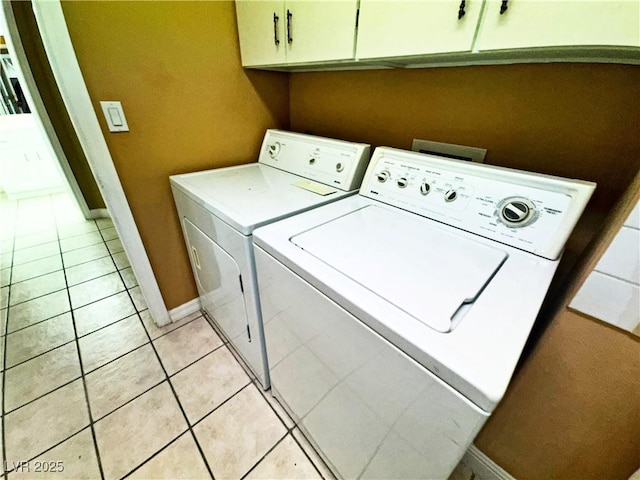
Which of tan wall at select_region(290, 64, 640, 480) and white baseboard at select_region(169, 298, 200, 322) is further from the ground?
tan wall at select_region(290, 64, 640, 480)

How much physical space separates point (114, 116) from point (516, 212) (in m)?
1.57

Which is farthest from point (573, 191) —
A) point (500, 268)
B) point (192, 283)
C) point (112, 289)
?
point (112, 289)

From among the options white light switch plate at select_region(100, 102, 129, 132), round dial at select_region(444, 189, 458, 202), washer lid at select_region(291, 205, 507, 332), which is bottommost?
washer lid at select_region(291, 205, 507, 332)

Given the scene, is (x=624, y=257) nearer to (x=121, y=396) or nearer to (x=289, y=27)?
(x=289, y=27)

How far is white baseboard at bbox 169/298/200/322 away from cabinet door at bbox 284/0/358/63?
1.53 meters

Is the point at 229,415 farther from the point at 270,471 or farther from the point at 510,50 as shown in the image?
the point at 510,50

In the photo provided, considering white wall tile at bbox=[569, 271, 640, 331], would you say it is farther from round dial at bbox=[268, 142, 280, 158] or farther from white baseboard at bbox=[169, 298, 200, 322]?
white baseboard at bbox=[169, 298, 200, 322]

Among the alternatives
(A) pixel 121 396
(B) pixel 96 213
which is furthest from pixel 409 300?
(B) pixel 96 213

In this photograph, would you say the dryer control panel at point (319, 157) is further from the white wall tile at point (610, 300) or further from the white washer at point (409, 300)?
the white wall tile at point (610, 300)

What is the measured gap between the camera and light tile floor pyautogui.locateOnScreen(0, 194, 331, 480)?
109cm

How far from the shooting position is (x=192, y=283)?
1.73 metres

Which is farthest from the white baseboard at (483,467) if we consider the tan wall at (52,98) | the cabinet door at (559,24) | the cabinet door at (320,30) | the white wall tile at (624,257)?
the tan wall at (52,98)

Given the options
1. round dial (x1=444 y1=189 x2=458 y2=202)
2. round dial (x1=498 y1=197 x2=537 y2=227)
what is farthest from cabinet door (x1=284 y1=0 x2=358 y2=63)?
round dial (x1=498 y1=197 x2=537 y2=227)

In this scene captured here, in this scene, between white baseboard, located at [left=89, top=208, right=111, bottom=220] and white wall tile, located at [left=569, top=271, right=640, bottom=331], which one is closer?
white wall tile, located at [left=569, top=271, right=640, bottom=331]
